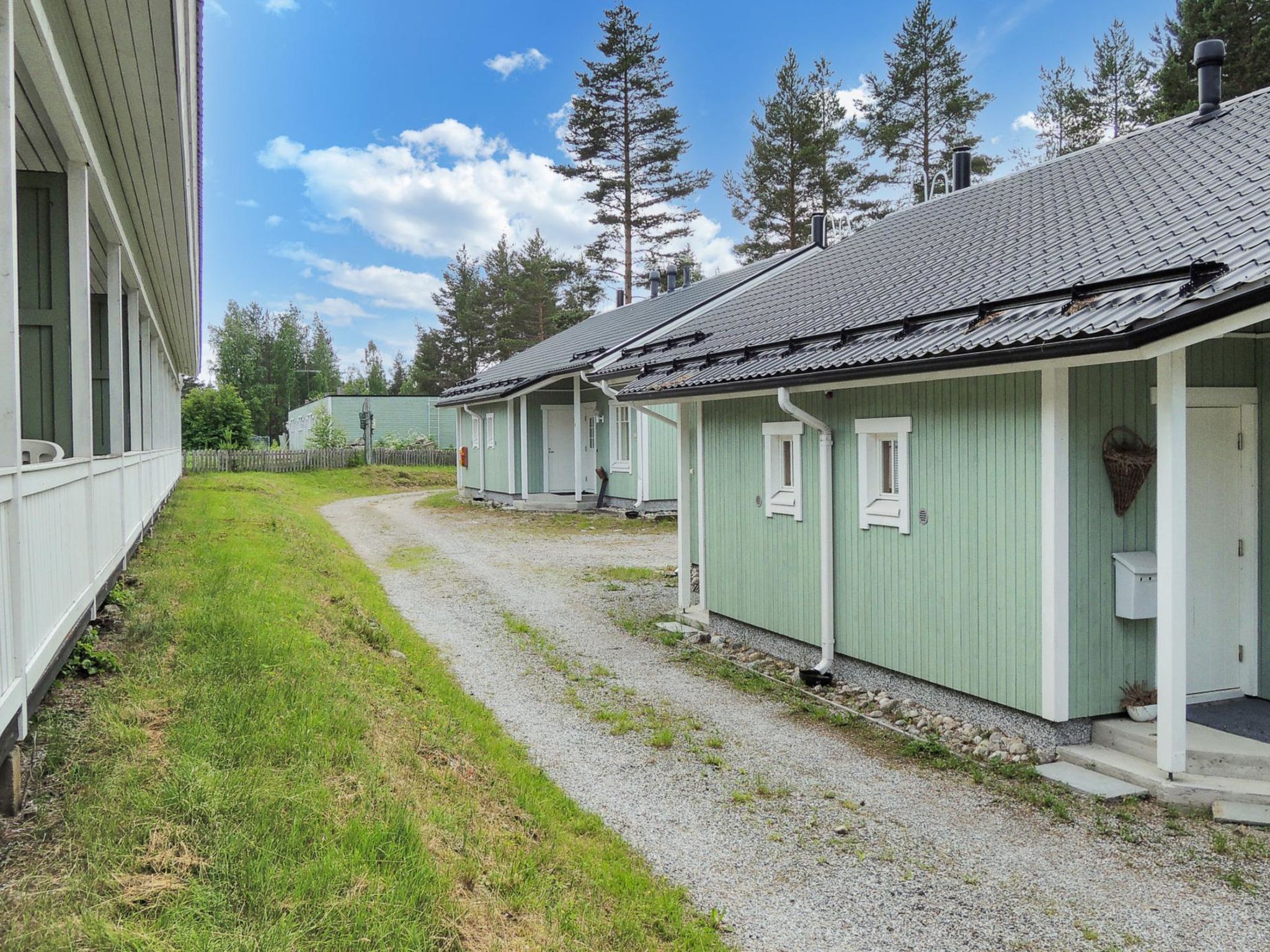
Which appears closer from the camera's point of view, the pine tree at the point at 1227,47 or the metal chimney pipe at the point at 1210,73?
the metal chimney pipe at the point at 1210,73

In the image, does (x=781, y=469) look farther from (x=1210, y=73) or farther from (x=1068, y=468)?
(x=1210, y=73)

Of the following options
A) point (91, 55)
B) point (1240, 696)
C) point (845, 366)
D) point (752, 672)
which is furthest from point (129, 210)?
point (1240, 696)

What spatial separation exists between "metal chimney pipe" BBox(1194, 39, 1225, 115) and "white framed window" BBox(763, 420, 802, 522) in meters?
4.49

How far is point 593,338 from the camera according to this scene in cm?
2133

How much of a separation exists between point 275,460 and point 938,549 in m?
28.8

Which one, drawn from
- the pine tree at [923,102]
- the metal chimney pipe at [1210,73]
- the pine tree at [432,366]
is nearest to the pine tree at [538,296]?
the pine tree at [432,366]

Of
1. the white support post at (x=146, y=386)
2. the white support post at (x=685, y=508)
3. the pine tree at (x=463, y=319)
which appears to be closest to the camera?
the white support post at (x=685, y=508)

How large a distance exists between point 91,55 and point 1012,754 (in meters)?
6.33

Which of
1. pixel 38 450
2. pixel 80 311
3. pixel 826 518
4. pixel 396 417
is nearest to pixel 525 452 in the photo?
pixel 826 518

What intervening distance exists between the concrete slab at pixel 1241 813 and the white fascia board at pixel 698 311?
12.3 m

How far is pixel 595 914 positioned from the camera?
3361 mm

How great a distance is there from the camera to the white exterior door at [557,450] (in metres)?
20.9

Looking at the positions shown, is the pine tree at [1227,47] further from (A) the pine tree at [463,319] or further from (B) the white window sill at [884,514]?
(A) the pine tree at [463,319]

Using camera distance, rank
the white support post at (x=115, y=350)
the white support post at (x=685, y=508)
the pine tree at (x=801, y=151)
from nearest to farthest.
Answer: the white support post at (x=115, y=350), the white support post at (x=685, y=508), the pine tree at (x=801, y=151)
